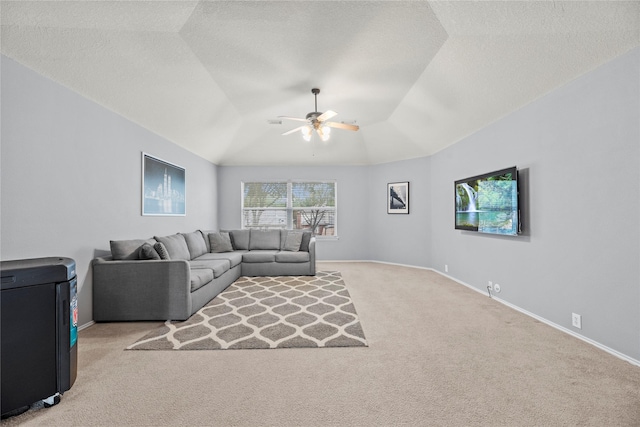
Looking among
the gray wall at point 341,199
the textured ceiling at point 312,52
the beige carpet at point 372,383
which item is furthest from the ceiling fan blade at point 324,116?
the gray wall at point 341,199

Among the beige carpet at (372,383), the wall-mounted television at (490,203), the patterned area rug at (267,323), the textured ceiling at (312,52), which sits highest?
the textured ceiling at (312,52)

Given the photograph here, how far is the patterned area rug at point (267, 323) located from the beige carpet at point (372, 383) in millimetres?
146

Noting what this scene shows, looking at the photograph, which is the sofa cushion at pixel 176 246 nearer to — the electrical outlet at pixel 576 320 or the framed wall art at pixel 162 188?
the framed wall art at pixel 162 188

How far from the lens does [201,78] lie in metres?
3.41

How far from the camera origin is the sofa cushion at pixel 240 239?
583 centimetres

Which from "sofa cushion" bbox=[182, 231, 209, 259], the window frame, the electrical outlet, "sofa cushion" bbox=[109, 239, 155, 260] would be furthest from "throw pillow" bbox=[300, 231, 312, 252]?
the electrical outlet

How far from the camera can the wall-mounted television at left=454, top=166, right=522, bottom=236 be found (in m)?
3.38

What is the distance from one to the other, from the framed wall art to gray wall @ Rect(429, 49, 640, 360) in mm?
4873

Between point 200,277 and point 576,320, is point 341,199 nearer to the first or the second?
point 200,277

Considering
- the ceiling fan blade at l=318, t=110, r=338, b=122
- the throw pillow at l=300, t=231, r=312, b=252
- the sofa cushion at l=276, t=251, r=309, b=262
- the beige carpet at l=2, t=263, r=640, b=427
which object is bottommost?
the beige carpet at l=2, t=263, r=640, b=427

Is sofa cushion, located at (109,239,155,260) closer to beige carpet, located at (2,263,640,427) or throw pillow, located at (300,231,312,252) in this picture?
beige carpet, located at (2,263,640,427)

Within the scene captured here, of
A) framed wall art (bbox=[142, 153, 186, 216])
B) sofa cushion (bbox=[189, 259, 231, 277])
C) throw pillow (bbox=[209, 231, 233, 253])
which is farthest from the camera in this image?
throw pillow (bbox=[209, 231, 233, 253])

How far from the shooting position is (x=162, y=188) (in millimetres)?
4453

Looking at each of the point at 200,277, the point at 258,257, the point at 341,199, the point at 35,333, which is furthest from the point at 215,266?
the point at 341,199
